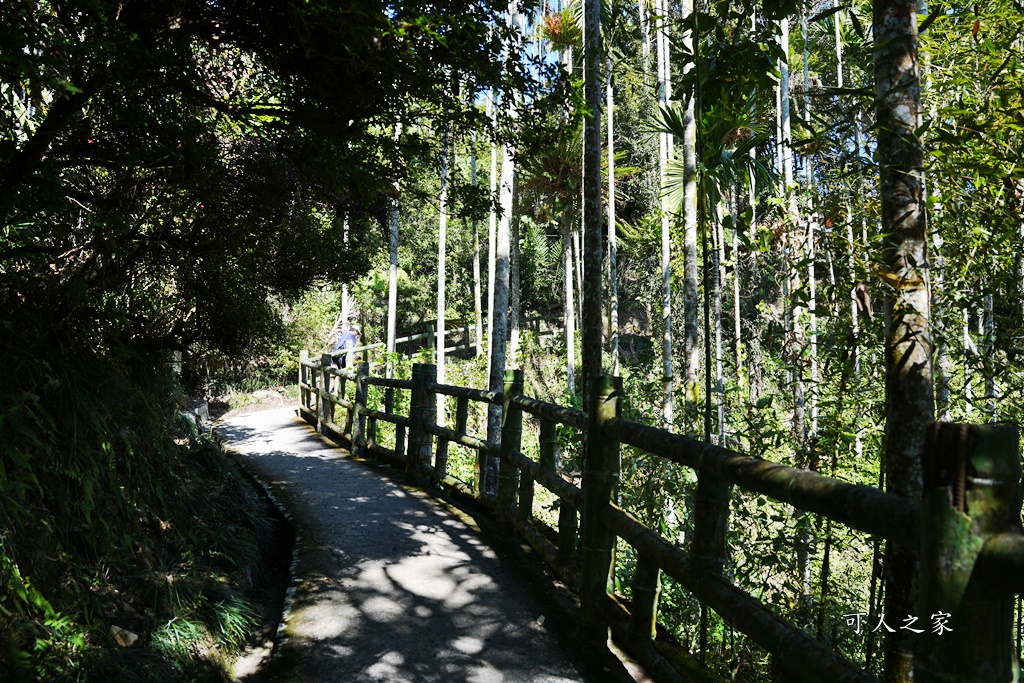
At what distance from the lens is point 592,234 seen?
6.04 metres

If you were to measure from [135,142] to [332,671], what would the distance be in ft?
9.23

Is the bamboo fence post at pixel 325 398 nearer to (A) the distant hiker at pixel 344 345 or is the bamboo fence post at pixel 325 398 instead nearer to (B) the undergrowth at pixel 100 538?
Result: (A) the distant hiker at pixel 344 345

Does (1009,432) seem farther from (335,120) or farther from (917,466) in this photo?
(335,120)

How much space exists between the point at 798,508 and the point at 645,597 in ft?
3.68

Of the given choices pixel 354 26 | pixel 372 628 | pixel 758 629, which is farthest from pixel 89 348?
pixel 758 629

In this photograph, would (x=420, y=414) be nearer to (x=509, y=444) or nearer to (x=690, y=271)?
(x=509, y=444)

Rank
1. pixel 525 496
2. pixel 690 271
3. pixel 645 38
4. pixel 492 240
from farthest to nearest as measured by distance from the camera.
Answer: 1. pixel 645 38
2. pixel 492 240
3. pixel 690 271
4. pixel 525 496

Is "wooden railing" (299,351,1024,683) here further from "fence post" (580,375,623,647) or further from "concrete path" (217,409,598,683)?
"concrete path" (217,409,598,683)

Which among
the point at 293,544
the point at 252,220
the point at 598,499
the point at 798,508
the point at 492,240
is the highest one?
the point at 492,240

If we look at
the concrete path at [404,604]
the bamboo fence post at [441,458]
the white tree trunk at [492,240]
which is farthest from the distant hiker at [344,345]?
the concrete path at [404,604]

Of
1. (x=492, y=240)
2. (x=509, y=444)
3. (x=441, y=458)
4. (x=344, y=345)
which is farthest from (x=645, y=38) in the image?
(x=509, y=444)

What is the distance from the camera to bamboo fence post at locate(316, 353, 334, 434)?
492 inches

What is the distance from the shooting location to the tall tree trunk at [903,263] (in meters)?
2.39

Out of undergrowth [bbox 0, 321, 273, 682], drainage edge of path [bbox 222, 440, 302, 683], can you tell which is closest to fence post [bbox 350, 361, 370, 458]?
drainage edge of path [bbox 222, 440, 302, 683]
